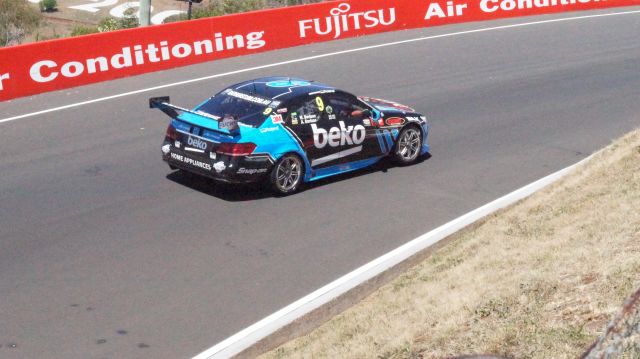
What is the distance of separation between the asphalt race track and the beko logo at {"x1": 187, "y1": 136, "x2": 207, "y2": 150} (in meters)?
0.78

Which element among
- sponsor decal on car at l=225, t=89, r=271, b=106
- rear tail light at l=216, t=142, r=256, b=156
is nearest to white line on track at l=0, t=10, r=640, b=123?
sponsor decal on car at l=225, t=89, r=271, b=106

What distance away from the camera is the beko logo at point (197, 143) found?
1339 centimetres

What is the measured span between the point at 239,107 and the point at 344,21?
12.1 meters

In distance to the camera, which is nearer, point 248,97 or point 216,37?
point 248,97

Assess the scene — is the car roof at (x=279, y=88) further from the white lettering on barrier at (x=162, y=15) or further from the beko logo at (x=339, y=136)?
the white lettering on barrier at (x=162, y=15)

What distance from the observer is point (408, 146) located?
15.7 m

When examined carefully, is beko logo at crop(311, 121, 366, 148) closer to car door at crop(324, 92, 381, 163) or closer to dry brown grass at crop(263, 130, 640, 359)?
car door at crop(324, 92, 381, 163)

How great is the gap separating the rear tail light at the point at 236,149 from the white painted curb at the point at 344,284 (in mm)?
2630

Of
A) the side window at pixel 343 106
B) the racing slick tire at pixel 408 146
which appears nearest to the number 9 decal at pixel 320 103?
the side window at pixel 343 106

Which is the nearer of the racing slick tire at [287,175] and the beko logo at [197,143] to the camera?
the beko logo at [197,143]

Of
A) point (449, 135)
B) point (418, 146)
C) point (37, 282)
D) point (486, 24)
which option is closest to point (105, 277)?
point (37, 282)

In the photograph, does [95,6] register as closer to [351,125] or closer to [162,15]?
[162,15]

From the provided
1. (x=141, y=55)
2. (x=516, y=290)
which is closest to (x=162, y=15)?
(x=141, y=55)

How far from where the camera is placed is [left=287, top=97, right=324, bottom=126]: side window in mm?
13867
